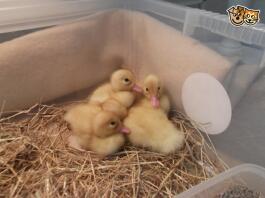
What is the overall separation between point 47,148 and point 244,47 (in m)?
0.59

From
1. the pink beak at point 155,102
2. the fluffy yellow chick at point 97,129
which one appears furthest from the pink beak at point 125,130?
the pink beak at point 155,102

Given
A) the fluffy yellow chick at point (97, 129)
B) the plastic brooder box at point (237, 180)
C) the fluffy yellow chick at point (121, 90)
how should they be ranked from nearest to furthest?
1. the plastic brooder box at point (237, 180)
2. the fluffy yellow chick at point (97, 129)
3. the fluffy yellow chick at point (121, 90)

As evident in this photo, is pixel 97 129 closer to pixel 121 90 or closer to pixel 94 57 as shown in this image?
pixel 121 90

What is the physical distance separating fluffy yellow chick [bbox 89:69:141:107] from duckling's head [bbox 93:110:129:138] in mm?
92

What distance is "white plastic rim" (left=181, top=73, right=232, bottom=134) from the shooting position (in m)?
0.88

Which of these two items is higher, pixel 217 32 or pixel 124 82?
pixel 217 32

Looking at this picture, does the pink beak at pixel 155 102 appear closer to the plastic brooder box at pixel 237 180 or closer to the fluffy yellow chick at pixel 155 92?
the fluffy yellow chick at pixel 155 92

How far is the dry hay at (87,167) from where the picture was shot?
807 mm

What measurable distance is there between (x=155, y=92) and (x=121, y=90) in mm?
105

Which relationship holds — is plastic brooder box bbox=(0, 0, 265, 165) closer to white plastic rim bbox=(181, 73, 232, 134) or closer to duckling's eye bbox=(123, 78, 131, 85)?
white plastic rim bbox=(181, 73, 232, 134)

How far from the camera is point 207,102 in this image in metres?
0.92

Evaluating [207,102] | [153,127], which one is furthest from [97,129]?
[207,102]

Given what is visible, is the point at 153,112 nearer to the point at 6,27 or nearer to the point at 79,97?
the point at 79,97

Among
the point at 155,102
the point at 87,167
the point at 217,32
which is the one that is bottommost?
the point at 87,167
